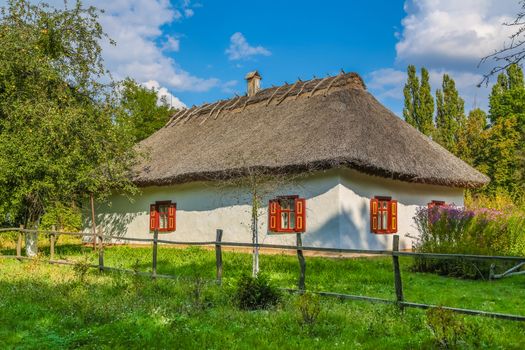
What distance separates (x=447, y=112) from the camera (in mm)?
31219

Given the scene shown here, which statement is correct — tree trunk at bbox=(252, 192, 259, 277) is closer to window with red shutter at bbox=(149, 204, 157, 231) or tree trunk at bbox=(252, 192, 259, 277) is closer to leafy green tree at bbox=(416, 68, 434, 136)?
window with red shutter at bbox=(149, 204, 157, 231)

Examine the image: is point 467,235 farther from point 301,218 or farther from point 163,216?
point 163,216

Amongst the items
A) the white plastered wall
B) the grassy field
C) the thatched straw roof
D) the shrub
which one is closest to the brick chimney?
the thatched straw roof

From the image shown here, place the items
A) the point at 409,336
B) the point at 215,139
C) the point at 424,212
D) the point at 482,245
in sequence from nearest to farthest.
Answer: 1. the point at 409,336
2. the point at 482,245
3. the point at 424,212
4. the point at 215,139

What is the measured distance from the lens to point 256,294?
6082 millimetres

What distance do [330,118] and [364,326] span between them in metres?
9.21

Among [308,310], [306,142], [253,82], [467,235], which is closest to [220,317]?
[308,310]

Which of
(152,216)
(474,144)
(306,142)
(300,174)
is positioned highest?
(474,144)

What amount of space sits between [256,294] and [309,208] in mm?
6485

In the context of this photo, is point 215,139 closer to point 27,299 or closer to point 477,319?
point 27,299

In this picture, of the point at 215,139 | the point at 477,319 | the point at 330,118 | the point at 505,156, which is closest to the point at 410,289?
the point at 477,319

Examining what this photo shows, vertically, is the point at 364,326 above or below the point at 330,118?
below

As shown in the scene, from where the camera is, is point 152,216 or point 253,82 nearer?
point 152,216

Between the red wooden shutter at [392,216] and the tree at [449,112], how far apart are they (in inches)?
703
